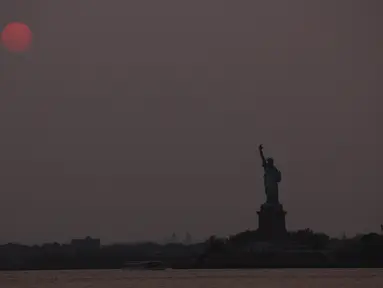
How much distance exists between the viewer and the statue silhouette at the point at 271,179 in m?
78.8

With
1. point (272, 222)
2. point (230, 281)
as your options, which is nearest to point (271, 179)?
point (272, 222)

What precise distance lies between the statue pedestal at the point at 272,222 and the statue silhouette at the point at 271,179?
1.82 feet

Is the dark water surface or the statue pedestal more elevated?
the statue pedestal

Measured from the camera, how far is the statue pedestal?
80750mm

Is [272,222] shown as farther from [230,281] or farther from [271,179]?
[230,281]

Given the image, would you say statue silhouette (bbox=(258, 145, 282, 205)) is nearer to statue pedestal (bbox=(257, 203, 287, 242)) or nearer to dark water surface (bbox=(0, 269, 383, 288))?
statue pedestal (bbox=(257, 203, 287, 242))

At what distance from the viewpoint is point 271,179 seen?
79.3 m

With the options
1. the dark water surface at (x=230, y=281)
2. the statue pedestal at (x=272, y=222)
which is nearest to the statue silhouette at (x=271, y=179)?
the statue pedestal at (x=272, y=222)

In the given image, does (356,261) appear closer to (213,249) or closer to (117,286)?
(213,249)

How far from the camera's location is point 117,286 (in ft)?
172

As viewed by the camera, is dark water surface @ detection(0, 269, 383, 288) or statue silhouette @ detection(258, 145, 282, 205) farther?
statue silhouette @ detection(258, 145, 282, 205)

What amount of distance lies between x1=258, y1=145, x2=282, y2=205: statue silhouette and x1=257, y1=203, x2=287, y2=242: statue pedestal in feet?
1.82

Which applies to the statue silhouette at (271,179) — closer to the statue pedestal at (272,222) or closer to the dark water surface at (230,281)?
the statue pedestal at (272,222)

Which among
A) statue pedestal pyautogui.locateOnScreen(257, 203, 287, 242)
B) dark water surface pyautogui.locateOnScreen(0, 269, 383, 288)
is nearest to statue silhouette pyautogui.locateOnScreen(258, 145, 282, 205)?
statue pedestal pyautogui.locateOnScreen(257, 203, 287, 242)
